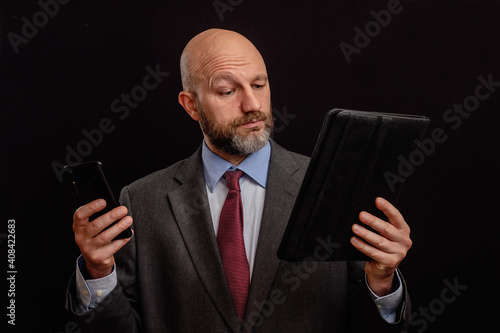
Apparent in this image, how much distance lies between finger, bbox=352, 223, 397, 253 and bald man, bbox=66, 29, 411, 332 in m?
0.10

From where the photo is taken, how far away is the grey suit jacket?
1.75m

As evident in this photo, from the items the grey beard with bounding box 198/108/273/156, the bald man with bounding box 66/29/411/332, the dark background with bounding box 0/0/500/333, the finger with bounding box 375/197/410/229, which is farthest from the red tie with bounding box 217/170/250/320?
the dark background with bounding box 0/0/500/333

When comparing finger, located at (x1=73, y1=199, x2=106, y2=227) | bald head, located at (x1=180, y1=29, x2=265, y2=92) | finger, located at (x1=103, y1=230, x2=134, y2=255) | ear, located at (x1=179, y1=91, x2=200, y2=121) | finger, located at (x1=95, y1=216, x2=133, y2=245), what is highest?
bald head, located at (x1=180, y1=29, x2=265, y2=92)

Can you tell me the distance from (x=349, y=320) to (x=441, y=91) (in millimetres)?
969

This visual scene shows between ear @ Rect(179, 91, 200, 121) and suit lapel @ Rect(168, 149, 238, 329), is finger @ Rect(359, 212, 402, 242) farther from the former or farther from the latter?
ear @ Rect(179, 91, 200, 121)

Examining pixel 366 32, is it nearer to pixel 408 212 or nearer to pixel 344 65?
pixel 344 65

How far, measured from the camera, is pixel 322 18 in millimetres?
2277

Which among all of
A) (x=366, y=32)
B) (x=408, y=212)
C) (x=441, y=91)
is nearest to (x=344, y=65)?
(x=366, y=32)

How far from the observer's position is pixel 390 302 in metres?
1.68

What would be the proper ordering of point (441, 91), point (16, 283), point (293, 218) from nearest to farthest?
point (293, 218) → point (441, 91) → point (16, 283)

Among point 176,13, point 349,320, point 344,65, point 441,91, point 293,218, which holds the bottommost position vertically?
point 349,320

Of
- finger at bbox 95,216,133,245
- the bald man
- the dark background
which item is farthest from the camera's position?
the dark background

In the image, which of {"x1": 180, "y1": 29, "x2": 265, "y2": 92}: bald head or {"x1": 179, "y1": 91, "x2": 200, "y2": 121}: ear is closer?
{"x1": 180, "y1": 29, "x2": 265, "y2": 92}: bald head

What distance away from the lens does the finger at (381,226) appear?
4.90ft
